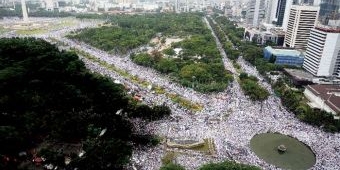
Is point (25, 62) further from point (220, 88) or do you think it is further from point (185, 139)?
point (220, 88)

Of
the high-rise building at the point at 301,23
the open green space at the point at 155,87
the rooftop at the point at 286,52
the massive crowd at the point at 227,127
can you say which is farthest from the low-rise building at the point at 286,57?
the open green space at the point at 155,87

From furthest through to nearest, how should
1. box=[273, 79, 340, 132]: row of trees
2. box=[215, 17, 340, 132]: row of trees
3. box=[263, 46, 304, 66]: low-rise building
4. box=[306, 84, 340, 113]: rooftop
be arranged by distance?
box=[263, 46, 304, 66]: low-rise building
box=[306, 84, 340, 113]: rooftop
box=[215, 17, 340, 132]: row of trees
box=[273, 79, 340, 132]: row of trees

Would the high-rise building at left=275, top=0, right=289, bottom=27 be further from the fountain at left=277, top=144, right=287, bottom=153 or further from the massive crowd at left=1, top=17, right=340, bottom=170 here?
the fountain at left=277, top=144, right=287, bottom=153

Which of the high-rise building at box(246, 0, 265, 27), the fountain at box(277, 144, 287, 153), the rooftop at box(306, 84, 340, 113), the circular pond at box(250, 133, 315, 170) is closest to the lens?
the circular pond at box(250, 133, 315, 170)

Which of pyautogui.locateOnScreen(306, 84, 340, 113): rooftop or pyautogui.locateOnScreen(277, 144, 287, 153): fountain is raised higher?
pyautogui.locateOnScreen(306, 84, 340, 113): rooftop

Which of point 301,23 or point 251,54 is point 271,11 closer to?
point 301,23

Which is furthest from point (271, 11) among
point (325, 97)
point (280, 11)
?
point (325, 97)

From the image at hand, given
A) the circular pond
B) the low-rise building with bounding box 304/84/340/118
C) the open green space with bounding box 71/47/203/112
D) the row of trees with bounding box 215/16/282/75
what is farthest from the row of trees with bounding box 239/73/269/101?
the row of trees with bounding box 215/16/282/75
